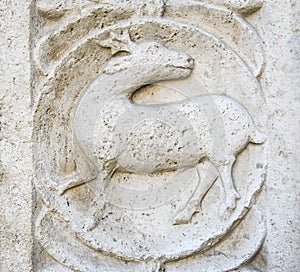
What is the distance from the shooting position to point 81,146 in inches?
44.4

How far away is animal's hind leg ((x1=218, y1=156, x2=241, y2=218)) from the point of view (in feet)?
3.69

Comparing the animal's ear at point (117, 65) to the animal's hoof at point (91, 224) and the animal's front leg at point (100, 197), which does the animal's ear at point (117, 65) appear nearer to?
the animal's front leg at point (100, 197)

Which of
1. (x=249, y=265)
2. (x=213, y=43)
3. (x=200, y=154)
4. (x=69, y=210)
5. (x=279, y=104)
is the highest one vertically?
(x=213, y=43)

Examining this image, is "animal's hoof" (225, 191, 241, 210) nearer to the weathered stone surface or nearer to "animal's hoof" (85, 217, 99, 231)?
the weathered stone surface

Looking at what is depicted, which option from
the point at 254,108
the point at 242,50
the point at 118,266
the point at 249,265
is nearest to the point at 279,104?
the point at 254,108

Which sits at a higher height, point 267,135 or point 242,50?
point 242,50

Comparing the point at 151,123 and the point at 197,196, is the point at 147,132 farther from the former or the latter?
the point at 197,196

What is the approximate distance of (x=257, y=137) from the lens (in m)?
1.13

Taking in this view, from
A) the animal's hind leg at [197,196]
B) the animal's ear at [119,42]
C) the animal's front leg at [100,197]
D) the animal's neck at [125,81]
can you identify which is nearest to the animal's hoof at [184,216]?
the animal's hind leg at [197,196]

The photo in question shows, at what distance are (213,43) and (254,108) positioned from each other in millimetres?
190

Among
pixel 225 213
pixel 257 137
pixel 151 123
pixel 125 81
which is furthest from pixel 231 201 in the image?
pixel 125 81

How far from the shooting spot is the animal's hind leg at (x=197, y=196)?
1.14 metres

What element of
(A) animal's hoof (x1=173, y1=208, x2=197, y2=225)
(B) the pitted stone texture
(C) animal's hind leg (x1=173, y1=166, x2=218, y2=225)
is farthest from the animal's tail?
(B) the pitted stone texture

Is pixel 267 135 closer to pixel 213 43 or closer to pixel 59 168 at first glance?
pixel 213 43
